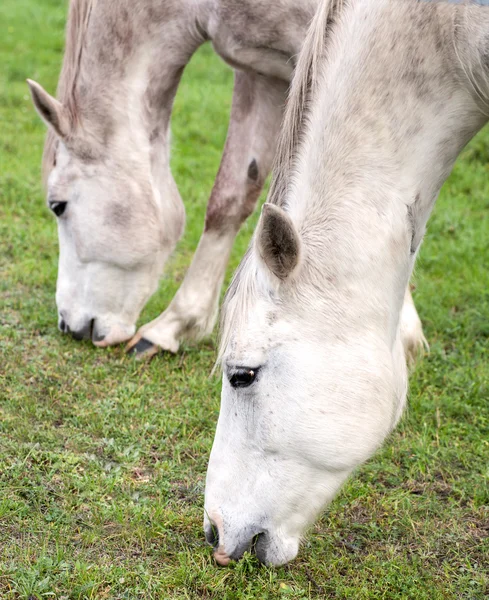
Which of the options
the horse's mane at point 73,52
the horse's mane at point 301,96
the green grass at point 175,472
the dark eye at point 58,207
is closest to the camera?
the horse's mane at point 301,96

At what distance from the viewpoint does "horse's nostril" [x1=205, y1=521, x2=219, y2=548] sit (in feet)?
9.11

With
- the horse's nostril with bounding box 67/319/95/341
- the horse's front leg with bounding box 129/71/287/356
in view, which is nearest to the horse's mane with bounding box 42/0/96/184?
the horse's front leg with bounding box 129/71/287/356

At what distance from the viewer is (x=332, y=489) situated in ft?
8.84

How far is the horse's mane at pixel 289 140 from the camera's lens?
2666 millimetres

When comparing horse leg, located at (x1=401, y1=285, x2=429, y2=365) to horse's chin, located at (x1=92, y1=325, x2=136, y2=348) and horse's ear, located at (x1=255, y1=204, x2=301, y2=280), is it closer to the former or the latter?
horse's chin, located at (x1=92, y1=325, x2=136, y2=348)

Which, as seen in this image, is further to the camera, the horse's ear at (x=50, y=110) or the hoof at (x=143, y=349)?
the hoof at (x=143, y=349)

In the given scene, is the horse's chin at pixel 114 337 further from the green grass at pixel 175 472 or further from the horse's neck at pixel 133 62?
the horse's neck at pixel 133 62

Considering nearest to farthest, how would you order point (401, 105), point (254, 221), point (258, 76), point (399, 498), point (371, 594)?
point (401, 105) → point (371, 594) → point (399, 498) → point (258, 76) → point (254, 221)

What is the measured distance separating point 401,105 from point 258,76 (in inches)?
79.0

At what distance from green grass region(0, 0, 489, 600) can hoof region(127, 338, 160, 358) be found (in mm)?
66

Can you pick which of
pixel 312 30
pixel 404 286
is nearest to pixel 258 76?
pixel 312 30

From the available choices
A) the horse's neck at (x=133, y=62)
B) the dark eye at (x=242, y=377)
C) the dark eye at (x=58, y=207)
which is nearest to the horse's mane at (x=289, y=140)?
the dark eye at (x=242, y=377)

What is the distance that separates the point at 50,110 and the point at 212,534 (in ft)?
8.10

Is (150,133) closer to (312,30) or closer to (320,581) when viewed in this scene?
(312,30)
